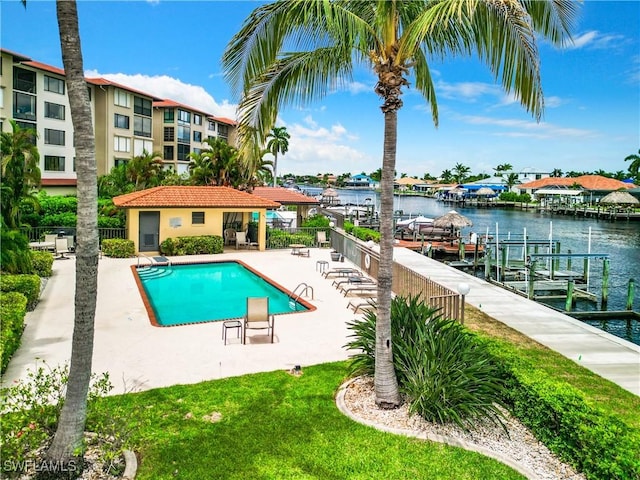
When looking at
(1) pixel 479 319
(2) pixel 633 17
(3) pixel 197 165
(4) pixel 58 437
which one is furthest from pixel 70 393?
(3) pixel 197 165

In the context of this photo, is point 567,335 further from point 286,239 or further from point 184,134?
point 184,134

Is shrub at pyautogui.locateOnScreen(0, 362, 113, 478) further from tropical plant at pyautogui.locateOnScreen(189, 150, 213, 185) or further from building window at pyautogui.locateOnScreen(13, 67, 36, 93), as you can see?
building window at pyautogui.locateOnScreen(13, 67, 36, 93)

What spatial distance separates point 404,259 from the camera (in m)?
25.9

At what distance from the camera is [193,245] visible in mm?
25422

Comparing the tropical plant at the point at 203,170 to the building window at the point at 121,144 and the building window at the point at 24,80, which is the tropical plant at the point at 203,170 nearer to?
the building window at the point at 24,80

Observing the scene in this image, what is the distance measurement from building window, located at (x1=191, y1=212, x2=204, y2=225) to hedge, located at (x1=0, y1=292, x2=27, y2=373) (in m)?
14.0

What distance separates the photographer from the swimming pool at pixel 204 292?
622 inches

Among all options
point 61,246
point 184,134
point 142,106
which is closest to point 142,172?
point 61,246

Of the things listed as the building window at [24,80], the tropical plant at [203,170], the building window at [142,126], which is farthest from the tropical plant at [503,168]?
the building window at [24,80]

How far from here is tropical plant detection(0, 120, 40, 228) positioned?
17.5 meters

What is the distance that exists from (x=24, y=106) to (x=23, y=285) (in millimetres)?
37321

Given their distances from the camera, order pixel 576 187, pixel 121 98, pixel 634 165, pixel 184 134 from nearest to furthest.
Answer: pixel 121 98 → pixel 184 134 → pixel 576 187 → pixel 634 165

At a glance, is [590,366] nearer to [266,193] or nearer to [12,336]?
[12,336]

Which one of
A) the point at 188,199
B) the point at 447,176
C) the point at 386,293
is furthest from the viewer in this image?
the point at 447,176
